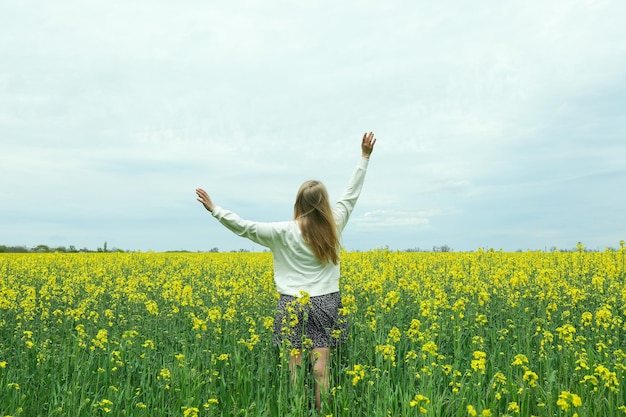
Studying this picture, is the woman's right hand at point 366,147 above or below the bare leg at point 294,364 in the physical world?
above

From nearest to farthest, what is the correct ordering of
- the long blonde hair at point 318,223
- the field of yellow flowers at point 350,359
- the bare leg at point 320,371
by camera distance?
the field of yellow flowers at point 350,359
the bare leg at point 320,371
the long blonde hair at point 318,223

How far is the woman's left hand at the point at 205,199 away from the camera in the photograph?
506 centimetres

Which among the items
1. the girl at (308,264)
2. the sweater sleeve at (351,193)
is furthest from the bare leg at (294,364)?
the sweater sleeve at (351,193)

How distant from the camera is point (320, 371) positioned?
187 inches

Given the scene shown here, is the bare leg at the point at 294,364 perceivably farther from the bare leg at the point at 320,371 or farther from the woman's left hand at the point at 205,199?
the woman's left hand at the point at 205,199

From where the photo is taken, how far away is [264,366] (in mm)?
5242

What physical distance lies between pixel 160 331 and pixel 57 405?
6.49 feet

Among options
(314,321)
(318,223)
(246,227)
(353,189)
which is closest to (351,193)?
(353,189)

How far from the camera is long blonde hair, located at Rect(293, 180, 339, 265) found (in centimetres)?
475

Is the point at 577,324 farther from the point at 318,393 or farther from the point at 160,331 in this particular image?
the point at 160,331

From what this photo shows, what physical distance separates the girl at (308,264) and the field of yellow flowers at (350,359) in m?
0.22

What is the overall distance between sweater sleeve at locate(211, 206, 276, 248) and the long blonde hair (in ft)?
1.05

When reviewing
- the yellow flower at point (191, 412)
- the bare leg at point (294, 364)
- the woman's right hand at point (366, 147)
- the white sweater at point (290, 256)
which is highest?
the woman's right hand at point (366, 147)

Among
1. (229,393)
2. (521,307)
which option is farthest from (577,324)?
(229,393)
